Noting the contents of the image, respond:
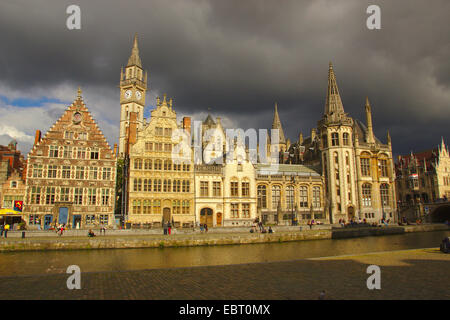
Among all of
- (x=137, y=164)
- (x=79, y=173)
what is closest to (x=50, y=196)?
(x=79, y=173)

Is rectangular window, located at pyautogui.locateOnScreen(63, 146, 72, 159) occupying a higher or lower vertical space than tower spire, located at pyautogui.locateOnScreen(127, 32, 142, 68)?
lower

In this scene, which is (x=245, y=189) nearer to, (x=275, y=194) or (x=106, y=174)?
(x=275, y=194)

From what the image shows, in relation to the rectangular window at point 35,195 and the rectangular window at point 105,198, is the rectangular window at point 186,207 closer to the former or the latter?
the rectangular window at point 105,198

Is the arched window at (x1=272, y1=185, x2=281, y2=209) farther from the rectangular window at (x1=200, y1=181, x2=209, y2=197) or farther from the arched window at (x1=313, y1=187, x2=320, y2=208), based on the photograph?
the rectangular window at (x1=200, y1=181, x2=209, y2=197)

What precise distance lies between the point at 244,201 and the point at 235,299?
40.4 metres

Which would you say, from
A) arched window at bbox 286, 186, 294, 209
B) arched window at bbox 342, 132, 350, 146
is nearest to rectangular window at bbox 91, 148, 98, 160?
arched window at bbox 286, 186, 294, 209

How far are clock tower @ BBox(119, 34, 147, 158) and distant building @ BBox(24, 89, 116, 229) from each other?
43.1 meters

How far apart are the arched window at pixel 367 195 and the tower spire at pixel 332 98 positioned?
15472 millimetres

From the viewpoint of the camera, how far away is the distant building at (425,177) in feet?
241

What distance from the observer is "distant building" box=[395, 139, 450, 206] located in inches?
2896

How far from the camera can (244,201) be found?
49750mm

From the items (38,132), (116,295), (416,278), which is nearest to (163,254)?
(116,295)

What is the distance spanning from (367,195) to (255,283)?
5519cm
